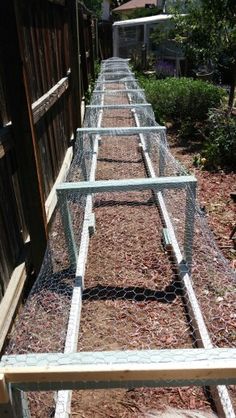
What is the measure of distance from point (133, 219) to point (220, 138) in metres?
2.45

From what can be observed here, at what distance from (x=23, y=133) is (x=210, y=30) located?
18.6 ft

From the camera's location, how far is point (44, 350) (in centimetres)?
234

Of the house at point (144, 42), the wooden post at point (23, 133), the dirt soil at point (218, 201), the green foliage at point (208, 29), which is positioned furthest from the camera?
the house at point (144, 42)

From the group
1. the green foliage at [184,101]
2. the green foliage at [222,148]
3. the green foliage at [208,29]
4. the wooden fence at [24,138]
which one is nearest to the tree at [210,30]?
the green foliage at [208,29]

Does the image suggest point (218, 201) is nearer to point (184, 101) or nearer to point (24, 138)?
point (24, 138)

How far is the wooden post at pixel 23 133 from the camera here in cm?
233

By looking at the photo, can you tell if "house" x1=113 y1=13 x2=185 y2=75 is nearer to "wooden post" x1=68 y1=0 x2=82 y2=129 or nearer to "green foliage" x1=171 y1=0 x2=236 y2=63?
"green foliage" x1=171 y1=0 x2=236 y2=63

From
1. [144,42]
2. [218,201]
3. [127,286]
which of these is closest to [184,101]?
[218,201]

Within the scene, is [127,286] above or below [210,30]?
below

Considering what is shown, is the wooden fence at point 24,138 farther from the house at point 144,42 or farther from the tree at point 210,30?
the house at point 144,42

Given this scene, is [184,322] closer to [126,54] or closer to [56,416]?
[56,416]

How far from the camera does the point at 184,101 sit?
7770 millimetres

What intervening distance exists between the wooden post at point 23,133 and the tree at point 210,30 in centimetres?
487

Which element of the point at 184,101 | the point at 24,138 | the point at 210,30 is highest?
the point at 210,30
